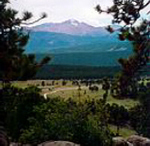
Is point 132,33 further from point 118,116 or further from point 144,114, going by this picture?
point 118,116

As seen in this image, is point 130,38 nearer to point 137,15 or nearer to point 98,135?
point 137,15

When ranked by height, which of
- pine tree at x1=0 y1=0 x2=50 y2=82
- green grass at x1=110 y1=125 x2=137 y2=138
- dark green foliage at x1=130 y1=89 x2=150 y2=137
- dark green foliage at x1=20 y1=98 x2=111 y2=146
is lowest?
green grass at x1=110 y1=125 x2=137 y2=138

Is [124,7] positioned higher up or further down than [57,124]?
higher up

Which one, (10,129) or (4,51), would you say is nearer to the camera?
(4,51)

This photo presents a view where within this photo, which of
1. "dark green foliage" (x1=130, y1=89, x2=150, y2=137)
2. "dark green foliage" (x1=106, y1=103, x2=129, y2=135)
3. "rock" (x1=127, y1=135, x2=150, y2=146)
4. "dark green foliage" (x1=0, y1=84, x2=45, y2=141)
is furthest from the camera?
"dark green foliage" (x1=106, y1=103, x2=129, y2=135)

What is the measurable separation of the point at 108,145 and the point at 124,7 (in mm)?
7634

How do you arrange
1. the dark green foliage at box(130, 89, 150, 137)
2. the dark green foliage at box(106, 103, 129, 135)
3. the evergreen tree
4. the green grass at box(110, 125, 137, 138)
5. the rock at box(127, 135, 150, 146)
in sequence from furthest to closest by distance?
the dark green foliage at box(106, 103, 129, 135)
the green grass at box(110, 125, 137, 138)
the dark green foliage at box(130, 89, 150, 137)
the rock at box(127, 135, 150, 146)
the evergreen tree

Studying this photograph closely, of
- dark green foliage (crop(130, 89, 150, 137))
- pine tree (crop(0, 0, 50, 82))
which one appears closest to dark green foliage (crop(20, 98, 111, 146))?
pine tree (crop(0, 0, 50, 82))

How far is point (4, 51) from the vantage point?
66.4ft

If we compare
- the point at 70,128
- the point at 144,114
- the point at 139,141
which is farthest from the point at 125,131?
the point at 70,128

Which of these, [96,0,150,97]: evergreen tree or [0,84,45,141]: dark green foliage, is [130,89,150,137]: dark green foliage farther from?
[96,0,150,97]: evergreen tree

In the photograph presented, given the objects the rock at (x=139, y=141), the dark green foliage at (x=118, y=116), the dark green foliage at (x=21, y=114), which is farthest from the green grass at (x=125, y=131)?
the rock at (x=139, y=141)

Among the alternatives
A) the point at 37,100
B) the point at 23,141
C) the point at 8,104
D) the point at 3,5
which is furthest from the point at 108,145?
the point at 8,104

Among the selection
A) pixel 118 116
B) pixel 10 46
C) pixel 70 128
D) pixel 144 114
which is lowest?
pixel 118 116
